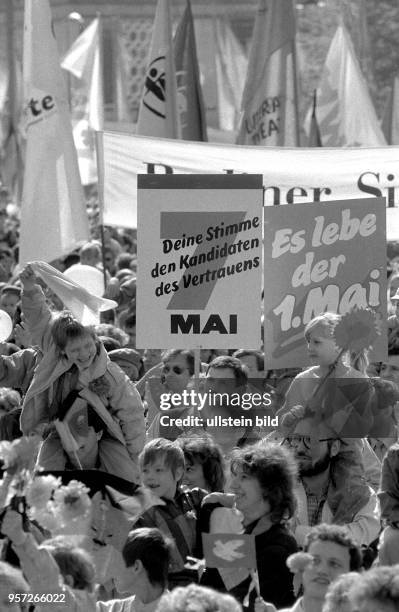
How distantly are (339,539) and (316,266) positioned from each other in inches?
131

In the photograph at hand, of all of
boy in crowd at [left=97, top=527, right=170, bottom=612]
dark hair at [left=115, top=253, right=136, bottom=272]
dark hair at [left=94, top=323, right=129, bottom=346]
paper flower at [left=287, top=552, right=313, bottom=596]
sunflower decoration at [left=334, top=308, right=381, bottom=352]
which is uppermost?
dark hair at [left=115, top=253, right=136, bottom=272]

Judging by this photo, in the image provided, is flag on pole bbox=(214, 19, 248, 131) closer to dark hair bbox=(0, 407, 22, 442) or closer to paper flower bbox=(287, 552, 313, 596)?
dark hair bbox=(0, 407, 22, 442)

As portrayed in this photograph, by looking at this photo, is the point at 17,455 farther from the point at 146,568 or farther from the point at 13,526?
the point at 146,568

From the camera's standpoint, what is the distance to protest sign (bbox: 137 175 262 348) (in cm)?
830

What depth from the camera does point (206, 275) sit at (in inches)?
329

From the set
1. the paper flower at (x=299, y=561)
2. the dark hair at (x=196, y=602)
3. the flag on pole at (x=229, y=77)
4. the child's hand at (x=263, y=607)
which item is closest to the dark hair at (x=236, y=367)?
the child's hand at (x=263, y=607)

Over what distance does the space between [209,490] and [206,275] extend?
2.07 meters

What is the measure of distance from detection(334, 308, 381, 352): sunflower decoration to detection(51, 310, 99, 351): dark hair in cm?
107

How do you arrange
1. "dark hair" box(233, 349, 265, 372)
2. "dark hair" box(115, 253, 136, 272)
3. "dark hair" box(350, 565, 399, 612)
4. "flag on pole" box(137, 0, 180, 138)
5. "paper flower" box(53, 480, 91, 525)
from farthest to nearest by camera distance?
"flag on pole" box(137, 0, 180, 138) → "dark hair" box(115, 253, 136, 272) → "dark hair" box(233, 349, 265, 372) → "paper flower" box(53, 480, 91, 525) → "dark hair" box(350, 565, 399, 612)

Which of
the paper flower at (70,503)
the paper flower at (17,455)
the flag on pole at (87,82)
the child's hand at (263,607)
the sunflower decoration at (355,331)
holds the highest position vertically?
the flag on pole at (87,82)

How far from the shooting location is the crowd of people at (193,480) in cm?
485

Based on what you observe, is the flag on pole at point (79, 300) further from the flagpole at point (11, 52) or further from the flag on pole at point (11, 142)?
the flagpole at point (11, 52)

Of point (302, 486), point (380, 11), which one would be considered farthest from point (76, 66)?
point (380, 11)

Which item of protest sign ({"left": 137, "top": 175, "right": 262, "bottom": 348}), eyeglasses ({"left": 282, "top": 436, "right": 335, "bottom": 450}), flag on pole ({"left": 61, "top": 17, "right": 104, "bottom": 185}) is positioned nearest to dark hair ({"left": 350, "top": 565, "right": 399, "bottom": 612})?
eyeglasses ({"left": 282, "top": 436, "right": 335, "bottom": 450})
